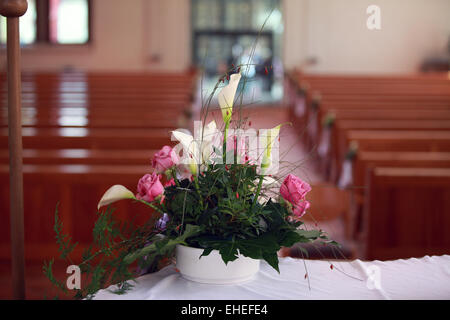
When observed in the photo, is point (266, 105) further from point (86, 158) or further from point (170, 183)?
point (170, 183)

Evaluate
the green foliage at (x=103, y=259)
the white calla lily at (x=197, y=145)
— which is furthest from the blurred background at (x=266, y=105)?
the green foliage at (x=103, y=259)

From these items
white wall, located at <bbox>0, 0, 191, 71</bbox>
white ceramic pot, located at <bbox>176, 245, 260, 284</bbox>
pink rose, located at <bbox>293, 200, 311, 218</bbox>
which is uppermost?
white wall, located at <bbox>0, 0, 191, 71</bbox>

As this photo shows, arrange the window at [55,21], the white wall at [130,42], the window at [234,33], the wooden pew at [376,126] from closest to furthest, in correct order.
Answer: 1. the wooden pew at [376,126]
2. the window at [55,21]
3. the white wall at [130,42]
4. the window at [234,33]

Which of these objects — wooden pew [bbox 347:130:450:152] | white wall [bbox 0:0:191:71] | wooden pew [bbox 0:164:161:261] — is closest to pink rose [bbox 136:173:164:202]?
wooden pew [bbox 0:164:161:261]

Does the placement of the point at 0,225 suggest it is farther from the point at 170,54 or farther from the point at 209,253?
the point at 170,54

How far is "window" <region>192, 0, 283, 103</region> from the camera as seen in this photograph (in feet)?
42.2

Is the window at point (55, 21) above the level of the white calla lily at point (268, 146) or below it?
above

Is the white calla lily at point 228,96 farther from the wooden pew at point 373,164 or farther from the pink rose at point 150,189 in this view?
the wooden pew at point 373,164

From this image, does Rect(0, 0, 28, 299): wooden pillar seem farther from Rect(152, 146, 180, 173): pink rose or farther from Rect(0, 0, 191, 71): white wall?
Rect(0, 0, 191, 71): white wall

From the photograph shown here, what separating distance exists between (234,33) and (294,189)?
12283 millimetres

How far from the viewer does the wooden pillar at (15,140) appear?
125 centimetres

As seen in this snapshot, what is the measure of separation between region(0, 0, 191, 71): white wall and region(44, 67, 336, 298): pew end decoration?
1144cm

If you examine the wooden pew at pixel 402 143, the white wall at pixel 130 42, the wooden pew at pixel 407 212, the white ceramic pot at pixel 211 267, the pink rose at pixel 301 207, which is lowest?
the wooden pew at pixel 407 212

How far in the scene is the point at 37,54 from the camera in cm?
1209
